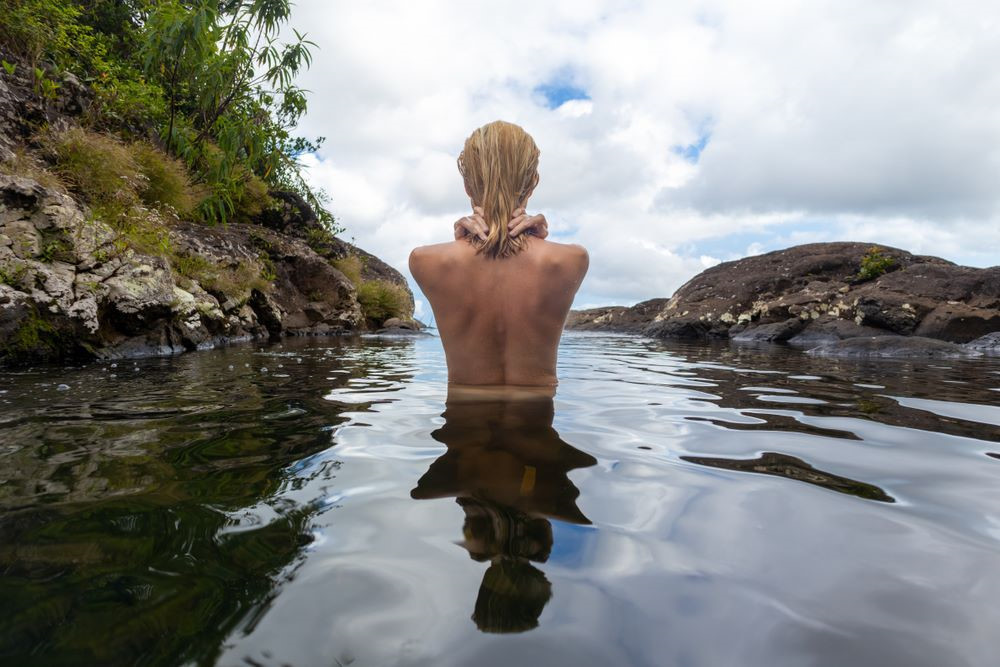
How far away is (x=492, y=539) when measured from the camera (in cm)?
119

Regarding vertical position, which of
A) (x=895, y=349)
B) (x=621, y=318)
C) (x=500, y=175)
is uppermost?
(x=500, y=175)

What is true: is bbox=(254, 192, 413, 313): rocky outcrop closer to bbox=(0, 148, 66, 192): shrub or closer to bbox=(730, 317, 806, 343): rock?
bbox=(0, 148, 66, 192): shrub

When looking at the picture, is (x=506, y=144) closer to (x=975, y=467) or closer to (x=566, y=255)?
(x=566, y=255)

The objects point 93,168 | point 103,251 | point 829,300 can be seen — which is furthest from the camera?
point 829,300

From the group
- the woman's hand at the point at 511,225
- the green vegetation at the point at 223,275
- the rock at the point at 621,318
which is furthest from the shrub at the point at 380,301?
the woman's hand at the point at 511,225

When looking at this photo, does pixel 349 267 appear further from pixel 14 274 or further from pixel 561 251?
pixel 561 251

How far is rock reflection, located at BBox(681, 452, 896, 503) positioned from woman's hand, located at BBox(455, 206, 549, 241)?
142 cm

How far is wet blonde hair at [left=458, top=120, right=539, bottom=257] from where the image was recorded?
8.82 ft

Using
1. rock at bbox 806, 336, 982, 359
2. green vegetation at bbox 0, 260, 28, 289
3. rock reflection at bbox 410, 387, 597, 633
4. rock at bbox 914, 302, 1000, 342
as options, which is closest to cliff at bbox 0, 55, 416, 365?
green vegetation at bbox 0, 260, 28, 289

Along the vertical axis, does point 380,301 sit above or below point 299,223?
below

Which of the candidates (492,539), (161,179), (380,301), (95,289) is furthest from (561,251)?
(380,301)

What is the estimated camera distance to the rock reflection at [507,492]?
98cm

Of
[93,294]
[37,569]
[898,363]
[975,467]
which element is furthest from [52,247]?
[898,363]

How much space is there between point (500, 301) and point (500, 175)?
2.29ft
